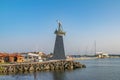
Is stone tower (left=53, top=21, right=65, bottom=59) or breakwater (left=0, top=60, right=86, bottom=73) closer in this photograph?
breakwater (left=0, top=60, right=86, bottom=73)

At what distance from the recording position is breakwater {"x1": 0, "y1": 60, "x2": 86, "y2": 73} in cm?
6847

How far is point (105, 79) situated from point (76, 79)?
5.92 metres

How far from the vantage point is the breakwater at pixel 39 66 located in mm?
68475

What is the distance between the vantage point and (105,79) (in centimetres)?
5284

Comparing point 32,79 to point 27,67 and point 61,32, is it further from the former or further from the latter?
point 61,32

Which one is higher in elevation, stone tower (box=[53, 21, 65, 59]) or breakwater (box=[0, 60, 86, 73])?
stone tower (box=[53, 21, 65, 59])

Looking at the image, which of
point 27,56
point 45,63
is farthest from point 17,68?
point 27,56

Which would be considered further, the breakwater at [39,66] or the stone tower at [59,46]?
the stone tower at [59,46]

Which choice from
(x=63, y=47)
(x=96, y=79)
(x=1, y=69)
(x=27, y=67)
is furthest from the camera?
(x=63, y=47)

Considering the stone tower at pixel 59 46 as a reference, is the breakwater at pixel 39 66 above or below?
below

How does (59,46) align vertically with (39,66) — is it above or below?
above

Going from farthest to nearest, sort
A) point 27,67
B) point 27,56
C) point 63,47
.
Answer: point 27,56, point 63,47, point 27,67

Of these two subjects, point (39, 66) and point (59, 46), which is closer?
point (39, 66)

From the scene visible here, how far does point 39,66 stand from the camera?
74875 mm
